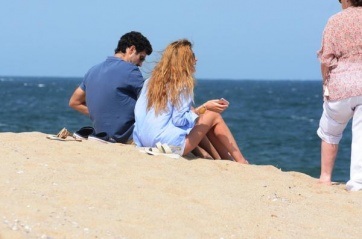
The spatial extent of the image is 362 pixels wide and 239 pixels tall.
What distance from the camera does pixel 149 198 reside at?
5.55 meters

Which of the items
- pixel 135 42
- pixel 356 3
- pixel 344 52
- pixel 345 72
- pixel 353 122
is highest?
pixel 356 3

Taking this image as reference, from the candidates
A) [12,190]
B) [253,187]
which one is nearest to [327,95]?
[253,187]

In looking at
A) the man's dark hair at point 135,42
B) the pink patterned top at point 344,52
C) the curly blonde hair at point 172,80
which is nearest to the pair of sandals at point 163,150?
the curly blonde hair at point 172,80

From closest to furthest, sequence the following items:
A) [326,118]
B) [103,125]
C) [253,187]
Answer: [253,187] → [326,118] → [103,125]

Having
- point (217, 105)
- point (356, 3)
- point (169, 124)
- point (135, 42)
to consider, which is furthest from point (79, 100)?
point (356, 3)

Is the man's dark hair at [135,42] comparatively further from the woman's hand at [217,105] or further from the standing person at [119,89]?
the woman's hand at [217,105]

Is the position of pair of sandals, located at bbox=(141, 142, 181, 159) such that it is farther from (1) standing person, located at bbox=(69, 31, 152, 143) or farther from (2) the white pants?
(2) the white pants

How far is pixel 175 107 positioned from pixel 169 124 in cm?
16

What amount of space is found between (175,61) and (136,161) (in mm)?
998

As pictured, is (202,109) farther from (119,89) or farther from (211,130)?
(119,89)

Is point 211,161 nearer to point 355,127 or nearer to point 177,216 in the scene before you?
point 355,127

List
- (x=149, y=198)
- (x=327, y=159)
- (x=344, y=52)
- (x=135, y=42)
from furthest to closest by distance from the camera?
(x=135, y=42), (x=327, y=159), (x=344, y=52), (x=149, y=198)

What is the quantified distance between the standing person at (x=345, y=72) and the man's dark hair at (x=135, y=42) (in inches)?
66.7

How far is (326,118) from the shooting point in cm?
674
